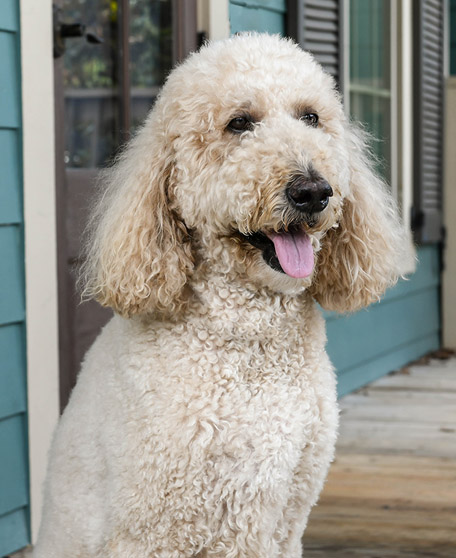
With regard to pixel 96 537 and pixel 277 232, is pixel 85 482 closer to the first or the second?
pixel 96 537

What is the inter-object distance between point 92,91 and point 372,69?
2.44m

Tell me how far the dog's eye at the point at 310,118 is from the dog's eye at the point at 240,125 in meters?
0.10

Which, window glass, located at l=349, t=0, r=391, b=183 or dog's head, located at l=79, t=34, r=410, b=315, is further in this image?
window glass, located at l=349, t=0, r=391, b=183

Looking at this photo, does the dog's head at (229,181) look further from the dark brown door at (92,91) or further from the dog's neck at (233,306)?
the dark brown door at (92,91)

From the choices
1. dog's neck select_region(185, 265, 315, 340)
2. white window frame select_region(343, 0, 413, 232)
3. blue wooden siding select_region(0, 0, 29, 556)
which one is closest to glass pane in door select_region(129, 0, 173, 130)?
blue wooden siding select_region(0, 0, 29, 556)

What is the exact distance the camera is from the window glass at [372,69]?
4770 millimetres

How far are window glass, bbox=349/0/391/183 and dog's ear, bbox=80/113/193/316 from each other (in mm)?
3010

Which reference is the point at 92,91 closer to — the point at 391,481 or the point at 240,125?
the point at 240,125

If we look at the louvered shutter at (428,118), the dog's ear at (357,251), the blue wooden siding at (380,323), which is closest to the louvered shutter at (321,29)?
the blue wooden siding at (380,323)

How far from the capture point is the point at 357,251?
6.15 ft

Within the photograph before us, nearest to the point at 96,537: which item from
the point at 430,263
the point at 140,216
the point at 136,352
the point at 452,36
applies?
the point at 136,352

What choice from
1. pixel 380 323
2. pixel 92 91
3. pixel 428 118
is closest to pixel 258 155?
pixel 92 91

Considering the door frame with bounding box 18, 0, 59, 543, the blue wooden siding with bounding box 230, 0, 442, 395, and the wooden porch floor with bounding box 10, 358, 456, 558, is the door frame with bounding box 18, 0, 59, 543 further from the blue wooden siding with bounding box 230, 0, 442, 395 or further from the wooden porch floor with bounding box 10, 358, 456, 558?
the blue wooden siding with bounding box 230, 0, 442, 395

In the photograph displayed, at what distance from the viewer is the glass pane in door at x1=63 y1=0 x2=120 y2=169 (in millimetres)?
2885
